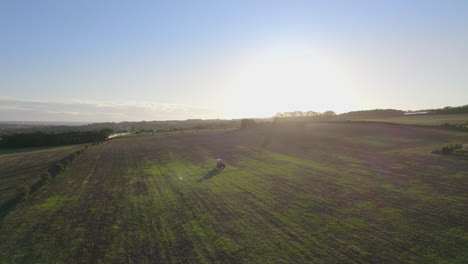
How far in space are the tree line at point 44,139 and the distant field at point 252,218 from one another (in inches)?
2342

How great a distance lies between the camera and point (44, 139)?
69.3 m

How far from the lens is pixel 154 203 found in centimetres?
1659

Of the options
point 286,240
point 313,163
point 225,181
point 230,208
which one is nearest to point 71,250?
point 230,208

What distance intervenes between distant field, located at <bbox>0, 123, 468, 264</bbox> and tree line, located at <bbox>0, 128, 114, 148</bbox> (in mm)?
59483

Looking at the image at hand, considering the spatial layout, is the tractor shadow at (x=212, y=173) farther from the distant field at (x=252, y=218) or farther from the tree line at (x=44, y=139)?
the tree line at (x=44, y=139)

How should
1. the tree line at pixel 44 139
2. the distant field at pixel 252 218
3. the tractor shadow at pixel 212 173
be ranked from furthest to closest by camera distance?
the tree line at pixel 44 139
the tractor shadow at pixel 212 173
the distant field at pixel 252 218

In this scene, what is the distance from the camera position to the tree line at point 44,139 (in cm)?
6681

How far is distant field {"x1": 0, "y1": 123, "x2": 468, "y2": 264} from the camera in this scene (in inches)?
398

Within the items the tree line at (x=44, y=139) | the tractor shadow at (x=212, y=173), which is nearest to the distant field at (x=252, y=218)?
the tractor shadow at (x=212, y=173)

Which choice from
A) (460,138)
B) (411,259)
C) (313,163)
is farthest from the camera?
(460,138)

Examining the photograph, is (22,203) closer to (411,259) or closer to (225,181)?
(225,181)

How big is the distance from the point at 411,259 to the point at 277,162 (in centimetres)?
2139

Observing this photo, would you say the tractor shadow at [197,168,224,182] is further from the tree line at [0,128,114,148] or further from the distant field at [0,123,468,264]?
the tree line at [0,128,114,148]

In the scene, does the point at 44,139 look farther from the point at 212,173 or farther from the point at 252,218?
the point at 252,218
